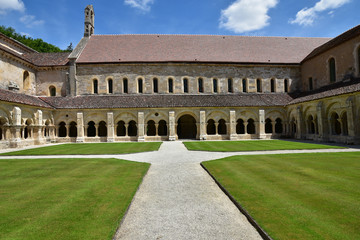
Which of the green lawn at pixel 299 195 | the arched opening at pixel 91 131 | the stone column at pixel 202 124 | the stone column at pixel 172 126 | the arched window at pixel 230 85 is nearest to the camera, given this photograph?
the green lawn at pixel 299 195

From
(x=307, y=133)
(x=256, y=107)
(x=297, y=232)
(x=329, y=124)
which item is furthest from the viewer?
(x=256, y=107)

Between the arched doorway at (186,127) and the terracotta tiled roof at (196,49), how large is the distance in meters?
7.92

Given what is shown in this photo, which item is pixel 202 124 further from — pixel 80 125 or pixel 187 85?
pixel 80 125

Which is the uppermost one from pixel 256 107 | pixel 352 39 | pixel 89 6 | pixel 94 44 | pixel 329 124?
pixel 89 6

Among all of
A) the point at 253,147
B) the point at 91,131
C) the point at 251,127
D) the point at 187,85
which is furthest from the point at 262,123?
the point at 91,131

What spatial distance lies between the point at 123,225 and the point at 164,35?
32.8 m

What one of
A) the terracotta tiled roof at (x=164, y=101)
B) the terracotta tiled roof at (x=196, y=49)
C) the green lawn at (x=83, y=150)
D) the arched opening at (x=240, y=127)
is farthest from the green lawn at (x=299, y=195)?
the terracotta tiled roof at (x=196, y=49)

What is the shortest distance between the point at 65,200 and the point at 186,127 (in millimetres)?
24996

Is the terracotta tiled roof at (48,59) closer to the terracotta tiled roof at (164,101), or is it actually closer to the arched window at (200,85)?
the terracotta tiled roof at (164,101)

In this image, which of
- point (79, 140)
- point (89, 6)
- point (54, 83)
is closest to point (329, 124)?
point (79, 140)

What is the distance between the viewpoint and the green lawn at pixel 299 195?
13.1ft

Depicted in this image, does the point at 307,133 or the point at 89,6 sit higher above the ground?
the point at 89,6

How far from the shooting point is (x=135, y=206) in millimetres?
5586

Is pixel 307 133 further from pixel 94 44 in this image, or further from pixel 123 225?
pixel 94 44
